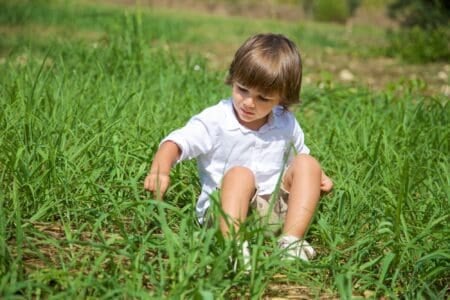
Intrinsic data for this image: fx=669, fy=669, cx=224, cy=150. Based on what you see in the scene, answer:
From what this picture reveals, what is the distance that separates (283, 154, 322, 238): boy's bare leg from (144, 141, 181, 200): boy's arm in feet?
1.28

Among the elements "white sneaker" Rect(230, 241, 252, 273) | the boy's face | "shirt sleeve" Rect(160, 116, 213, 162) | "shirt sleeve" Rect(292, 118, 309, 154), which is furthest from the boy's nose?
"white sneaker" Rect(230, 241, 252, 273)

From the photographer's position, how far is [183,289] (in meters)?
1.61

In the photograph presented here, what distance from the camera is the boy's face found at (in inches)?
88.0

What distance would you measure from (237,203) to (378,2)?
25.2 m

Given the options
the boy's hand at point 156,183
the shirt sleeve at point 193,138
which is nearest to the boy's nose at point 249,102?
the shirt sleeve at point 193,138

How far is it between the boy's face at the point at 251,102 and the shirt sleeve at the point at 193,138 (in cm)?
13

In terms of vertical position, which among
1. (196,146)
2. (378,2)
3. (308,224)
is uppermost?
(196,146)

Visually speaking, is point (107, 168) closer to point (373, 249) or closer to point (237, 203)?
point (237, 203)

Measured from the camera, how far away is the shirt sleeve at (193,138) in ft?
7.06

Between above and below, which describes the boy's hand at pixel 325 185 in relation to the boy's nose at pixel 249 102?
below

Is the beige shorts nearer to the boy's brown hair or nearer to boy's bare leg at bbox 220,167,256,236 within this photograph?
boy's bare leg at bbox 220,167,256,236

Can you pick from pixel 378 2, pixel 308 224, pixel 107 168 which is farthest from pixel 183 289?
pixel 378 2

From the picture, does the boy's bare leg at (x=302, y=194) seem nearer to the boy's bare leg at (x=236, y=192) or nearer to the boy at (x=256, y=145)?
the boy at (x=256, y=145)

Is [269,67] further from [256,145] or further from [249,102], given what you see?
[256,145]
